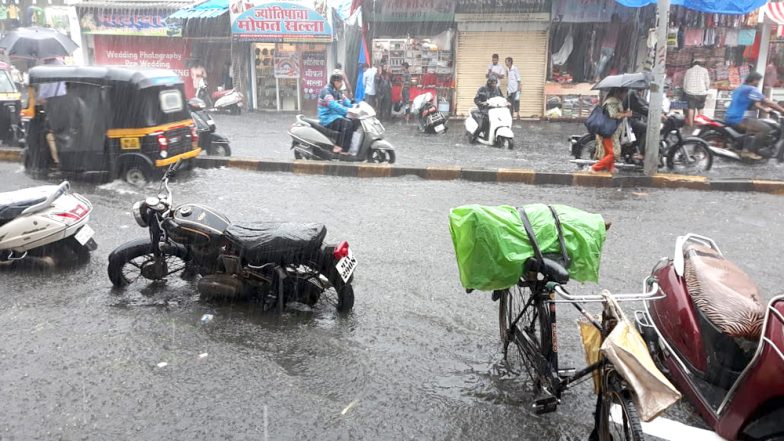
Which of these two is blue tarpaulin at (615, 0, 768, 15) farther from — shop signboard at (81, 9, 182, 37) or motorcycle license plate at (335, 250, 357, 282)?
shop signboard at (81, 9, 182, 37)

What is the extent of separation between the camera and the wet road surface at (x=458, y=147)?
1104cm

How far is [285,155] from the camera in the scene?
12617 millimetres

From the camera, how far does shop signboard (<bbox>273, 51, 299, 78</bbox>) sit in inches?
818

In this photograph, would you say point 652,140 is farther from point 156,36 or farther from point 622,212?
point 156,36

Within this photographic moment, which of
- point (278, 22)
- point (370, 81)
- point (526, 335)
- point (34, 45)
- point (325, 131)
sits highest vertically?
point (278, 22)

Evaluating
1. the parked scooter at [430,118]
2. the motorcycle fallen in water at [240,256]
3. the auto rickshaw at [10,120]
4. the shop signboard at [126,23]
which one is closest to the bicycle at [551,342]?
the motorcycle fallen in water at [240,256]

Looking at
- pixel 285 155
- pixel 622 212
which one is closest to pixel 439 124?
pixel 285 155

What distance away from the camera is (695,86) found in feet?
53.7

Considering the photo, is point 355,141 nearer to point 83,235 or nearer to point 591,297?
point 83,235

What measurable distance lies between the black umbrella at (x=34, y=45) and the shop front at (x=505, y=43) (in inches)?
464

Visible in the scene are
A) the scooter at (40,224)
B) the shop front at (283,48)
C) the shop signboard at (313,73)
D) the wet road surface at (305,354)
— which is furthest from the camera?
the shop signboard at (313,73)

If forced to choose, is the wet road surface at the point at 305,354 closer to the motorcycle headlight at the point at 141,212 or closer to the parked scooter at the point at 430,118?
the motorcycle headlight at the point at 141,212

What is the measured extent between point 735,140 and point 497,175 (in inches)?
182

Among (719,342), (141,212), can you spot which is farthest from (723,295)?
(141,212)
